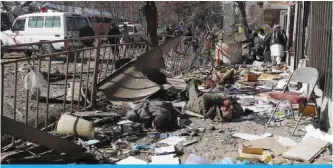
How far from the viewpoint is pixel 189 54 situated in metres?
12.0

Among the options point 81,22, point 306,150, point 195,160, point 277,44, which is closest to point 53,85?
point 195,160

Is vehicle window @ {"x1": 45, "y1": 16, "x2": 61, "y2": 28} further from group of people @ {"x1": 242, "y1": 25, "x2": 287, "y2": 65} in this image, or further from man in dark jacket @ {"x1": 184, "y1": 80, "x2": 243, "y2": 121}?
man in dark jacket @ {"x1": 184, "y1": 80, "x2": 243, "y2": 121}

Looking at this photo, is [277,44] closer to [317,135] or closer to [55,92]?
[55,92]

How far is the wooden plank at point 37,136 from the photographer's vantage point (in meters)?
4.00

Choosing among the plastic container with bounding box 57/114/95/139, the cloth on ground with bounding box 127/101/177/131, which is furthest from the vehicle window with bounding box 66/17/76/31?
the plastic container with bounding box 57/114/95/139

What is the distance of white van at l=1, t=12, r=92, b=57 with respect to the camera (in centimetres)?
1562

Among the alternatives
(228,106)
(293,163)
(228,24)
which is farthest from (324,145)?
(228,24)

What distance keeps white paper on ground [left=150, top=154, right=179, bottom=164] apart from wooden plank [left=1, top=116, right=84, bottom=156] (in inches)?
31.7

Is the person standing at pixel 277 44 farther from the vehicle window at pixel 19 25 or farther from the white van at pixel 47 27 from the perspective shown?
the vehicle window at pixel 19 25

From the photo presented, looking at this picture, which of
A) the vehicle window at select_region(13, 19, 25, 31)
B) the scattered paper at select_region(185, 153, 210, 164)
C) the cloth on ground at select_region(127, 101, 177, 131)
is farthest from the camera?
the vehicle window at select_region(13, 19, 25, 31)

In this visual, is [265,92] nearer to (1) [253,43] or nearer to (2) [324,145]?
(2) [324,145]

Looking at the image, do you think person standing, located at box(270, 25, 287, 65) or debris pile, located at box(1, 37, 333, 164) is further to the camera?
person standing, located at box(270, 25, 287, 65)

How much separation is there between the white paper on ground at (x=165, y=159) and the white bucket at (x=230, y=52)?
32.2 feet

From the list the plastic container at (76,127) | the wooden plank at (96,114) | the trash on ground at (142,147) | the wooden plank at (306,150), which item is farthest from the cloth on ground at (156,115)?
the wooden plank at (306,150)
